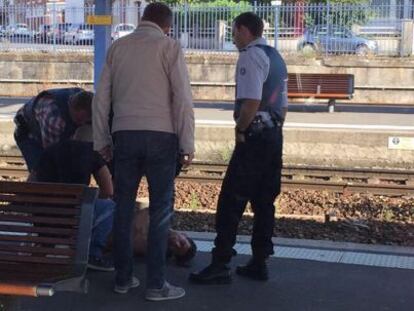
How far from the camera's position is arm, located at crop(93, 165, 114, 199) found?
17.3ft

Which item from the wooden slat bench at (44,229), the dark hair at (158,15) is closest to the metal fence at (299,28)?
the dark hair at (158,15)

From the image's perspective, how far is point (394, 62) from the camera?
2127cm

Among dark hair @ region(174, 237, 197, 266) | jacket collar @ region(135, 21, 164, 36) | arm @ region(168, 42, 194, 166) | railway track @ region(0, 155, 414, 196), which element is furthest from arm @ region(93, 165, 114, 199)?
railway track @ region(0, 155, 414, 196)

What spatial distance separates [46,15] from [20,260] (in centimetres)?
2035

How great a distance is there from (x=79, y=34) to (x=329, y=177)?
511 inches

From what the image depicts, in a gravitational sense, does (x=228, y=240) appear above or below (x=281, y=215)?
above

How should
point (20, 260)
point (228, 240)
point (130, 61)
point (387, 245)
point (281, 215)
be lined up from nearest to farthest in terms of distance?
point (20, 260) → point (130, 61) → point (228, 240) → point (387, 245) → point (281, 215)

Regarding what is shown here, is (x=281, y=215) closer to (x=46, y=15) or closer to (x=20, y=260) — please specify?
(x=20, y=260)

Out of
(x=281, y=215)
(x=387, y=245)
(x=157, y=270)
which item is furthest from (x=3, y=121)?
(x=157, y=270)

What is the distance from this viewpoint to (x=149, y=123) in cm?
467

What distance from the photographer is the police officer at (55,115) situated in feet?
16.6

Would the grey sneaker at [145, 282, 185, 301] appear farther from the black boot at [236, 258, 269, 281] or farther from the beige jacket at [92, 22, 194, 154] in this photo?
the beige jacket at [92, 22, 194, 154]

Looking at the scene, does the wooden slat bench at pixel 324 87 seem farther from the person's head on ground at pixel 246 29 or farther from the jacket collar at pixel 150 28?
the jacket collar at pixel 150 28

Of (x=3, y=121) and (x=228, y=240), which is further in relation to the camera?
(x=3, y=121)
